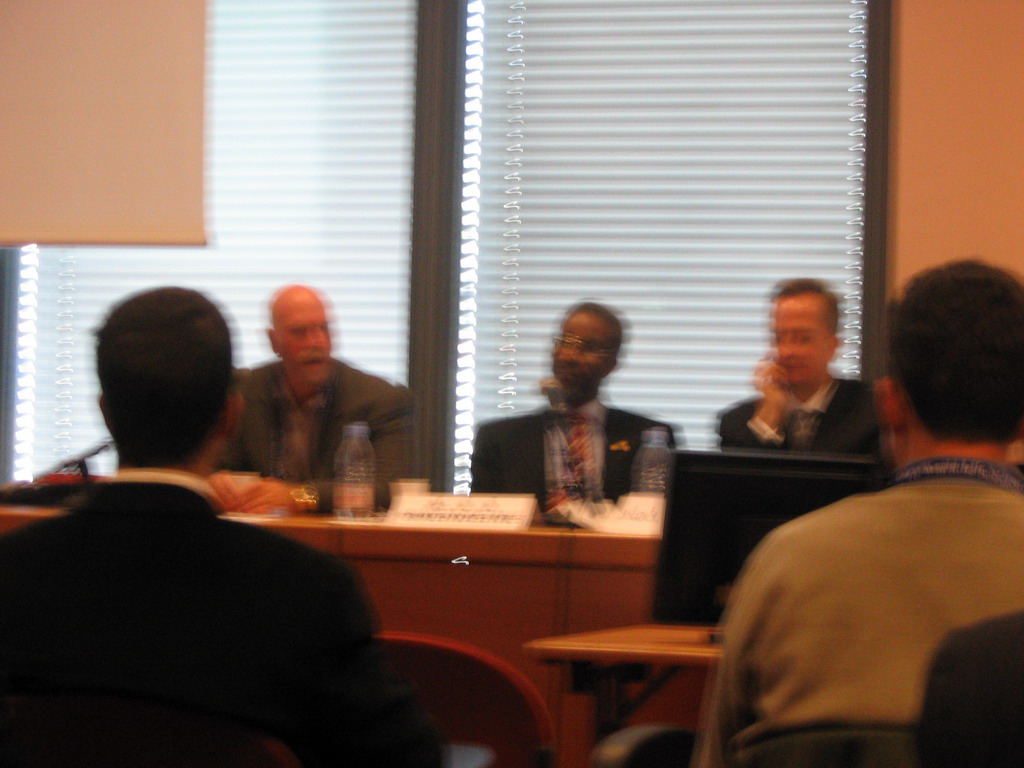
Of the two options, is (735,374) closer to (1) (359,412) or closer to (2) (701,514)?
(1) (359,412)

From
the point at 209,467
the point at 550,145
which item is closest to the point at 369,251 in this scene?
the point at 550,145

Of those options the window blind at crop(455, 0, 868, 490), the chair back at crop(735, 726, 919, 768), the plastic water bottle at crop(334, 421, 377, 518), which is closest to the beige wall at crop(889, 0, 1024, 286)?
the window blind at crop(455, 0, 868, 490)

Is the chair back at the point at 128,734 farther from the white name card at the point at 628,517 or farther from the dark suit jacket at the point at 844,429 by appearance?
the dark suit jacket at the point at 844,429

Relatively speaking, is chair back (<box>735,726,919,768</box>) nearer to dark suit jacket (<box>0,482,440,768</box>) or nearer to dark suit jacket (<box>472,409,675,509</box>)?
dark suit jacket (<box>0,482,440,768</box>)

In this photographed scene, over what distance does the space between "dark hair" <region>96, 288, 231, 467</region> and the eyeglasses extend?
2352 mm

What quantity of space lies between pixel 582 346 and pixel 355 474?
832 mm

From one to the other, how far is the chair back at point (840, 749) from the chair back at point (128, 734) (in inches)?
18.2

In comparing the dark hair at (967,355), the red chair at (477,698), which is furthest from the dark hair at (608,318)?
the dark hair at (967,355)

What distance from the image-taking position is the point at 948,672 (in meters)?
0.69

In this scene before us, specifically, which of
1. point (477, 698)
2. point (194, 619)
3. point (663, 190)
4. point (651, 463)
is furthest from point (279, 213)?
point (194, 619)

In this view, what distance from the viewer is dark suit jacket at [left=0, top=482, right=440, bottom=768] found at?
1.10 meters

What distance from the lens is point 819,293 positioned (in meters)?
3.50

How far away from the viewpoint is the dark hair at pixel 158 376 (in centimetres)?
128

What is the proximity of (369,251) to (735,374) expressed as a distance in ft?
4.99
